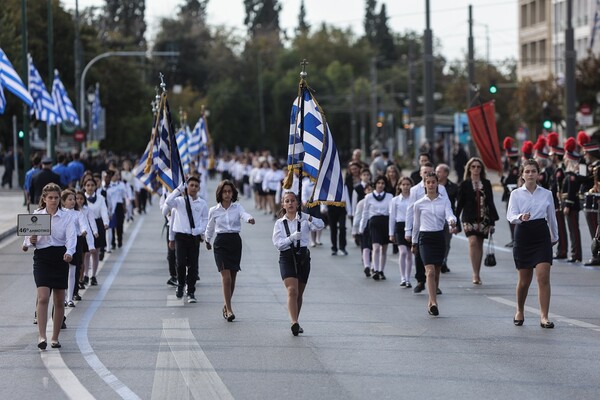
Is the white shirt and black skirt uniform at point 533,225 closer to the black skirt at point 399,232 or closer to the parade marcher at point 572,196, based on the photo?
the black skirt at point 399,232

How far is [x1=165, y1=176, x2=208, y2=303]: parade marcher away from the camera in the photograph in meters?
17.8

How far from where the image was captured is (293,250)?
46.3ft

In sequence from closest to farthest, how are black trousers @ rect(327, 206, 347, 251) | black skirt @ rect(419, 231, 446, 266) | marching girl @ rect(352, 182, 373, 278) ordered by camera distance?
black skirt @ rect(419, 231, 446, 266) < marching girl @ rect(352, 182, 373, 278) < black trousers @ rect(327, 206, 347, 251)

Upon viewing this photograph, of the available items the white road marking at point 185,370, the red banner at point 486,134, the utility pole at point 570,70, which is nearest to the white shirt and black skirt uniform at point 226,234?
the white road marking at point 185,370

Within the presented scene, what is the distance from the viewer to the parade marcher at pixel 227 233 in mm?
15492

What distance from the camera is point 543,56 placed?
9731 centimetres

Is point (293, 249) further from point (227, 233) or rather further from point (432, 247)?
point (432, 247)

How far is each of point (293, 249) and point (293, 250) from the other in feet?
0.04

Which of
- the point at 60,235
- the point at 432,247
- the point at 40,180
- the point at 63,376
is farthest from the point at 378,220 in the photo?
the point at 63,376

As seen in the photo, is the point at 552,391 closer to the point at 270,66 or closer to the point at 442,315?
the point at 442,315

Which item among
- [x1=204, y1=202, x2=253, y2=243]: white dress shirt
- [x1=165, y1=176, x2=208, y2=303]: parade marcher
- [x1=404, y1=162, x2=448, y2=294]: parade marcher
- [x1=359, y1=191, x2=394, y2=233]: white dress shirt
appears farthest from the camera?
[x1=359, y1=191, x2=394, y2=233]: white dress shirt

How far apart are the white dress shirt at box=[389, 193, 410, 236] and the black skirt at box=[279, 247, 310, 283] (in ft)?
16.2

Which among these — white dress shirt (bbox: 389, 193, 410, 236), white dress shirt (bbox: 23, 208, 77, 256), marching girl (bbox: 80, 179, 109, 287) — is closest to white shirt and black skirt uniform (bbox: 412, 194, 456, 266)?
white dress shirt (bbox: 389, 193, 410, 236)

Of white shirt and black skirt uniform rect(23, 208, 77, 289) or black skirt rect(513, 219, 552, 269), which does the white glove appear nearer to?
white shirt and black skirt uniform rect(23, 208, 77, 289)
